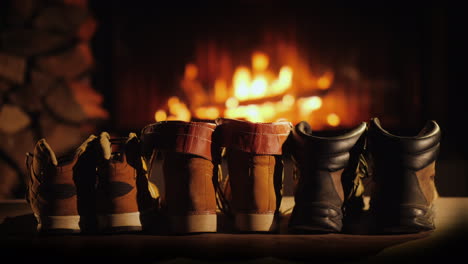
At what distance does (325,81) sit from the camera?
89.0 inches

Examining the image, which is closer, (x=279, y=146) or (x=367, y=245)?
(x=367, y=245)

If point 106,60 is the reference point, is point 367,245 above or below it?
below

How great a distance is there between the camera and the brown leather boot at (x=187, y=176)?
1191mm

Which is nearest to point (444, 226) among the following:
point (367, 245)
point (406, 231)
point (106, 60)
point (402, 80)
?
point (406, 231)

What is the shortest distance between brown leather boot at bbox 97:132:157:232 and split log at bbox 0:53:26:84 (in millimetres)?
1301

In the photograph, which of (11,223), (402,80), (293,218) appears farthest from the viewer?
(402,80)

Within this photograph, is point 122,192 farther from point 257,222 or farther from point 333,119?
point 333,119

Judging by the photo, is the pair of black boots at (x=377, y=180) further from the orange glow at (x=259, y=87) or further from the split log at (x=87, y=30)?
the split log at (x=87, y=30)

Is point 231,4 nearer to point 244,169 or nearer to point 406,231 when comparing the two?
point 244,169

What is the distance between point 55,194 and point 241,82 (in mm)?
1296

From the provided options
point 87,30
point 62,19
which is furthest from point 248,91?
point 62,19

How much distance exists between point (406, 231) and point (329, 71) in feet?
4.02

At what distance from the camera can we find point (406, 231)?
1177 mm

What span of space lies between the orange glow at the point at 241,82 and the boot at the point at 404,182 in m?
1.15
